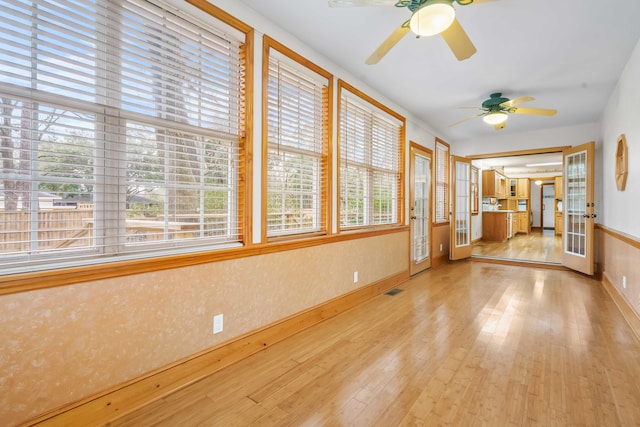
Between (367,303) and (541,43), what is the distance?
305 cm

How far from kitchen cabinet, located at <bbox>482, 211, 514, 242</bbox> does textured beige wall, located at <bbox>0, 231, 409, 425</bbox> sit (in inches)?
324

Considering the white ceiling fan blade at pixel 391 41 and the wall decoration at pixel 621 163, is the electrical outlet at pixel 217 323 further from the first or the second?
the wall decoration at pixel 621 163

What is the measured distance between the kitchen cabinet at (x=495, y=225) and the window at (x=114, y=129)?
350 inches

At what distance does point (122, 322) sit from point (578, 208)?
21.4 ft

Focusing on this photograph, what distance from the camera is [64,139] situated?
1570 millimetres

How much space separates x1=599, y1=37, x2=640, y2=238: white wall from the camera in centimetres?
293

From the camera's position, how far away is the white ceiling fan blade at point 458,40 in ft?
6.84

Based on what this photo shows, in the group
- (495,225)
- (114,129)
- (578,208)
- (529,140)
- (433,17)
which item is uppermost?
(529,140)

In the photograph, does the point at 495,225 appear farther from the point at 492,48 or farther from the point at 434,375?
the point at 434,375

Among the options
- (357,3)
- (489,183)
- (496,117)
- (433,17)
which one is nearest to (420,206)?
(496,117)

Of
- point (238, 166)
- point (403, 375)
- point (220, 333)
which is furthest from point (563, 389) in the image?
point (238, 166)

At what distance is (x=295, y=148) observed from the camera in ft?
9.21

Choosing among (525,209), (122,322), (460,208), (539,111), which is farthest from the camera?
(525,209)

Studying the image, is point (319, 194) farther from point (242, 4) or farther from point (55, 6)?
point (55, 6)
